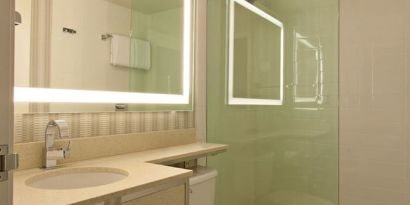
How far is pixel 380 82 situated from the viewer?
202cm

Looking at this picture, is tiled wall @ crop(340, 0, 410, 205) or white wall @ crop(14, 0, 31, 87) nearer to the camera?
white wall @ crop(14, 0, 31, 87)

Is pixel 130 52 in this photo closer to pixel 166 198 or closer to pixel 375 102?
pixel 166 198

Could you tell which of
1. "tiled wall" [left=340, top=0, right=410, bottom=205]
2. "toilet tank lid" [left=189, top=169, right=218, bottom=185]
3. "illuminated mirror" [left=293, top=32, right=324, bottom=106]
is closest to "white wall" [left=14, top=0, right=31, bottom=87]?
"toilet tank lid" [left=189, top=169, right=218, bottom=185]

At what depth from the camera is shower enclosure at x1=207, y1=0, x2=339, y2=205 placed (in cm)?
197

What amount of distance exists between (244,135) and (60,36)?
135 centimetres

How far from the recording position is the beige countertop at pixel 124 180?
0.78 m

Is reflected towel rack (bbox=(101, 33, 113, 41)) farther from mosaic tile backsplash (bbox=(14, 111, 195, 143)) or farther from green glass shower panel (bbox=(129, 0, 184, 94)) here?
mosaic tile backsplash (bbox=(14, 111, 195, 143))

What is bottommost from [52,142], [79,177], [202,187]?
[202,187]

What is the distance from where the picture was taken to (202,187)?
159cm

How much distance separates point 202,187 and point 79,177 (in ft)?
2.18

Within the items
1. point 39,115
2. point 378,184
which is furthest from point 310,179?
point 39,115

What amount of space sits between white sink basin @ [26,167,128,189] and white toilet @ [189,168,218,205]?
457 millimetres

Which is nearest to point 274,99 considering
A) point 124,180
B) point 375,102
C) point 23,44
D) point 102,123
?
point 375,102

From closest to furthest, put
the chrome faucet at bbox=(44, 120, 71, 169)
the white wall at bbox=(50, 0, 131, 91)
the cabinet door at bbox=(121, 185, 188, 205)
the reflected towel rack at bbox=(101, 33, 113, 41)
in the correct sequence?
the cabinet door at bbox=(121, 185, 188, 205) → the chrome faucet at bbox=(44, 120, 71, 169) → the white wall at bbox=(50, 0, 131, 91) → the reflected towel rack at bbox=(101, 33, 113, 41)
